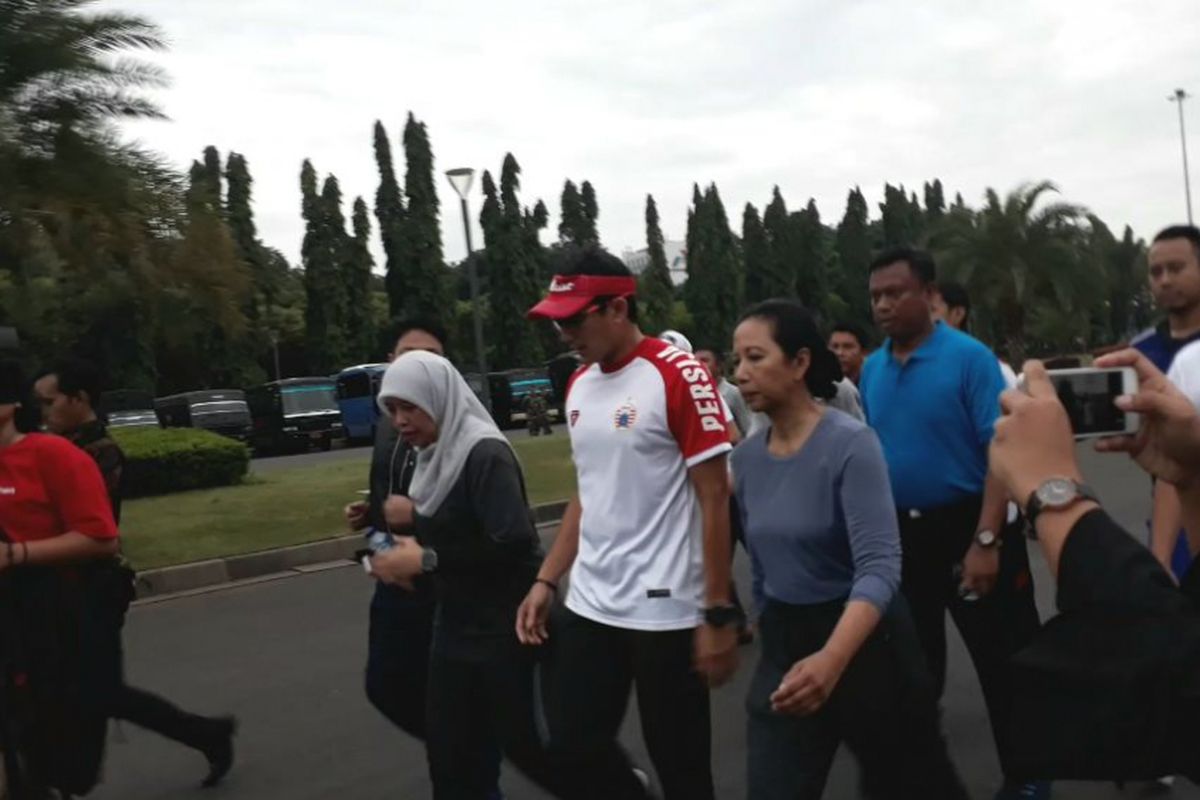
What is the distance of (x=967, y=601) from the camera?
170 inches

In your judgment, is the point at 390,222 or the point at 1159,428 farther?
the point at 390,222

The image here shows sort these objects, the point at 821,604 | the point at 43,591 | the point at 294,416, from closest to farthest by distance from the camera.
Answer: the point at 821,604
the point at 43,591
the point at 294,416

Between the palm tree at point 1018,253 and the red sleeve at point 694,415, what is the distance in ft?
106

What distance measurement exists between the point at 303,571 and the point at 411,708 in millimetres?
7096

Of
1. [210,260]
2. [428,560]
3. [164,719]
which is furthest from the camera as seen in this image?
[210,260]

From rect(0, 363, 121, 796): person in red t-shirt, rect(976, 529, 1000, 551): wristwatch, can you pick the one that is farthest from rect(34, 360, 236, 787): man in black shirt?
rect(976, 529, 1000, 551): wristwatch

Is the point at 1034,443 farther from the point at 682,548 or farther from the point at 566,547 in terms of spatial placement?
the point at 566,547

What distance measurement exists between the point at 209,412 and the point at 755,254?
36.5 meters

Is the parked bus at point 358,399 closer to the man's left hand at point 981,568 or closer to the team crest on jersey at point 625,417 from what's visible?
the man's left hand at point 981,568

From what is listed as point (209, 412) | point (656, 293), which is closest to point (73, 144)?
point (209, 412)

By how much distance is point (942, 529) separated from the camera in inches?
172

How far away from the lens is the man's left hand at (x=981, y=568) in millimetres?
4152

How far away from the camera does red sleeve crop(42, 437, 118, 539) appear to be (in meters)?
4.11

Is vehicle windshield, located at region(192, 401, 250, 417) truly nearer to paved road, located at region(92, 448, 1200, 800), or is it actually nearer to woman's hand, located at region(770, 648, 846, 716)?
paved road, located at region(92, 448, 1200, 800)
